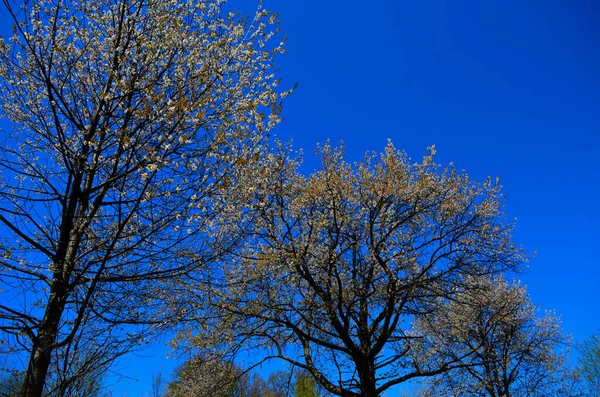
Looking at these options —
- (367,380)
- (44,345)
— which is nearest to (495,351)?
(367,380)

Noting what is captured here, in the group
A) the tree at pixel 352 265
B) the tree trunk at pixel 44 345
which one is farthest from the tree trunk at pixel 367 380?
the tree trunk at pixel 44 345

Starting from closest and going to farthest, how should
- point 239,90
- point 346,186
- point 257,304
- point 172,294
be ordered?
point 239,90, point 172,294, point 257,304, point 346,186

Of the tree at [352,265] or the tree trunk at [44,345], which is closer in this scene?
the tree trunk at [44,345]

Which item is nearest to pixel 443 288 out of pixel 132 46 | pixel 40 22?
pixel 132 46

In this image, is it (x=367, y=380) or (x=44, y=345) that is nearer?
(x=44, y=345)

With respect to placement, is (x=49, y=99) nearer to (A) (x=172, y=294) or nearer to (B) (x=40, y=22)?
(B) (x=40, y=22)

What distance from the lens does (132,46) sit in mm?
4891

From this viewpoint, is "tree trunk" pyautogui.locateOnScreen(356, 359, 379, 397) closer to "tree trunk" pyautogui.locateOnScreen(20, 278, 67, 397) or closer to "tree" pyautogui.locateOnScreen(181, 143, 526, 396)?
"tree" pyautogui.locateOnScreen(181, 143, 526, 396)

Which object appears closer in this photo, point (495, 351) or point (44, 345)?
point (44, 345)

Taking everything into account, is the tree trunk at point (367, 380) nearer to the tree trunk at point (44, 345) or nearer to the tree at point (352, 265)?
the tree at point (352, 265)

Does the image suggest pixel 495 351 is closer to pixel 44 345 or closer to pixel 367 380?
pixel 367 380

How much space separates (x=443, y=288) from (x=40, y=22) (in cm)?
1083

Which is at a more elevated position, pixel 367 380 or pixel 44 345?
pixel 367 380

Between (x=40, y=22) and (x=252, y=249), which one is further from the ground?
(x=252, y=249)
